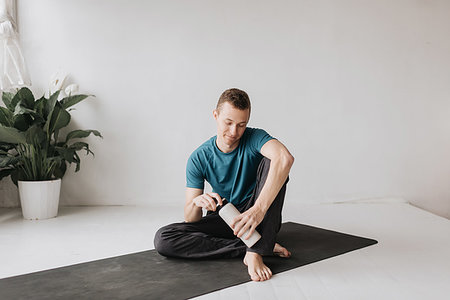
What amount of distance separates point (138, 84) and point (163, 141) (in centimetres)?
51

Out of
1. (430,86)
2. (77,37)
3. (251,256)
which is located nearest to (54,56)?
(77,37)

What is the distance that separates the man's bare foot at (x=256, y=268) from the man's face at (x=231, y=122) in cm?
51

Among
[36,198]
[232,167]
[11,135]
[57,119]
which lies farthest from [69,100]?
[232,167]

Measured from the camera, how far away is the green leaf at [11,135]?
277cm

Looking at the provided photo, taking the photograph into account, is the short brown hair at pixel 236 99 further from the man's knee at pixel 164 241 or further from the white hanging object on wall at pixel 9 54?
the white hanging object on wall at pixel 9 54

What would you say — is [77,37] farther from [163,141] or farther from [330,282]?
[330,282]

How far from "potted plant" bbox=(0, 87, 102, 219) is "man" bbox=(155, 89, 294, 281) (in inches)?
52.6

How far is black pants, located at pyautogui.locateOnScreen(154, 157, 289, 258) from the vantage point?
1.82m

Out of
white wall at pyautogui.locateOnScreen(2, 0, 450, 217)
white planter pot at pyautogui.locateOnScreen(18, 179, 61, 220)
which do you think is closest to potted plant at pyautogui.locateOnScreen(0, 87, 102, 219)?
white planter pot at pyautogui.locateOnScreen(18, 179, 61, 220)

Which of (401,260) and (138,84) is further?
(138,84)

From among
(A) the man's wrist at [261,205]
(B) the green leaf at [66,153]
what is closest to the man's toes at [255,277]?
(A) the man's wrist at [261,205]

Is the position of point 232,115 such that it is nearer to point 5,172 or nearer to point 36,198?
point 36,198

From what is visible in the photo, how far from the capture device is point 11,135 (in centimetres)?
281

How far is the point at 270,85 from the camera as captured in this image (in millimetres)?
3629
